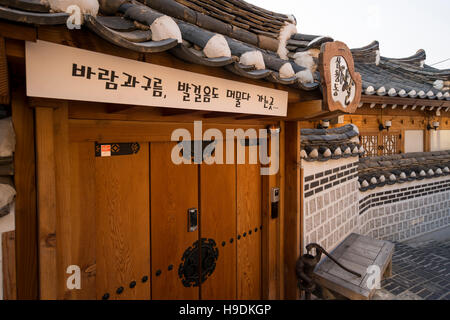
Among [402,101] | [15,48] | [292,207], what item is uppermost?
[402,101]

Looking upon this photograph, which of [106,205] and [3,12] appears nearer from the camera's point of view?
[3,12]

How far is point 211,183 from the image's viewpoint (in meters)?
2.88

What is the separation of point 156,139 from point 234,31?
6.00ft

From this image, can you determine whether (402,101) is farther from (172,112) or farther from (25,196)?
(25,196)

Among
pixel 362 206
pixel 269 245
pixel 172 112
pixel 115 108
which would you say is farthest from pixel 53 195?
pixel 362 206

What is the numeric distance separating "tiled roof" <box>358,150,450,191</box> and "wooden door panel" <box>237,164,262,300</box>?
4.13 meters

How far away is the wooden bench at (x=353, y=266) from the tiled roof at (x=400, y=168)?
2.03 meters

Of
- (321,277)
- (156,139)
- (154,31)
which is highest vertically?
(154,31)

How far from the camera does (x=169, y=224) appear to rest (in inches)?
99.5

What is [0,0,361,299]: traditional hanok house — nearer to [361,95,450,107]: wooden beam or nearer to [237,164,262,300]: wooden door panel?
[237,164,262,300]: wooden door panel

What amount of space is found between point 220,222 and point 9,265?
6.40 ft

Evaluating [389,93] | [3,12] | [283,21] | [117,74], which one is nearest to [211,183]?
[117,74]

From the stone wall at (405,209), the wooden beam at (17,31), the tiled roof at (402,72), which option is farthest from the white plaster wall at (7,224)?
the tiled roof at (402,72)

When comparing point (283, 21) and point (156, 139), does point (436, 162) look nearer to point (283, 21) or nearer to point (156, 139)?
point (283, 21)
